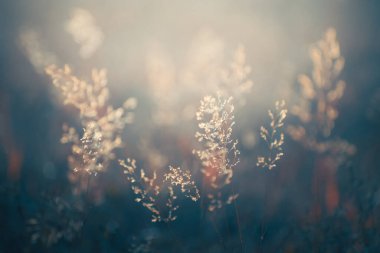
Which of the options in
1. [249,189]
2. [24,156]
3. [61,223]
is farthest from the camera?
[24,156]

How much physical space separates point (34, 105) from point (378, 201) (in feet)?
16.1

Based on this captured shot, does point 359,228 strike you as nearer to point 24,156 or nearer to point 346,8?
point 24,156

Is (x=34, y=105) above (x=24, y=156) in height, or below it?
above

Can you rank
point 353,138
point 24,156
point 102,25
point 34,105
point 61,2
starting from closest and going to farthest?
point 24,156
point 353,138
point 34,105
point 102,25
point 61,2

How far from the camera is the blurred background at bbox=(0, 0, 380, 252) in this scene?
2982mm

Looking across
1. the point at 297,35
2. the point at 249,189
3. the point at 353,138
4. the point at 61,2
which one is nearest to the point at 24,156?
the point at 249,189

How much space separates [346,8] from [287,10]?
1376mm

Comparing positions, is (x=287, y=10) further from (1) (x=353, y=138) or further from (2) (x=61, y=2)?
(2) (x=61, y=2)

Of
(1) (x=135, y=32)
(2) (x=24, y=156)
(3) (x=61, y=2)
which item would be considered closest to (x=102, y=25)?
(1) (x=135, y=32)

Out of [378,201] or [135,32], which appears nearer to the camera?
[378,201]

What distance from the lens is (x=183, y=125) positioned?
17.1ft

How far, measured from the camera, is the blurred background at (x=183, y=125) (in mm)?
2982

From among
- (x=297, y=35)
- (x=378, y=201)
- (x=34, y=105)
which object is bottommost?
(x=378, y=201)

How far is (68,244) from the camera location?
3.12 m
